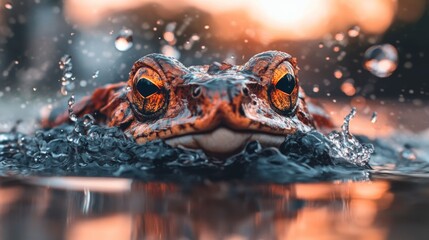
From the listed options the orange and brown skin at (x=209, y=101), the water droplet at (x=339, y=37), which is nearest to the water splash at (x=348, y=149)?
the orange and brown skin at (x=209, y=101)

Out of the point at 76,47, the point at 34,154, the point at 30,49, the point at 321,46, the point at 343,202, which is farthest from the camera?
the point at 30,49

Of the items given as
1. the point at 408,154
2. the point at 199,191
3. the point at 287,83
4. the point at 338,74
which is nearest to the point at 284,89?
the point at 287,83

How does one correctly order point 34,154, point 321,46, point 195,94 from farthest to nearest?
point 321,46, point 34,154, point 195,94

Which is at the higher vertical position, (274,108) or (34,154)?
(274,108)

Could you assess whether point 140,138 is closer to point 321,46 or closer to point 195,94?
point 195,94

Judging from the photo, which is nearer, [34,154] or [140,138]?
[140,138]

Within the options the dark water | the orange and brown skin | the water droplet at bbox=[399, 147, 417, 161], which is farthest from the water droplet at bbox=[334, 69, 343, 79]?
the orange and brown skin

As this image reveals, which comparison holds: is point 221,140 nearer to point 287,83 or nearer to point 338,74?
point 287,83

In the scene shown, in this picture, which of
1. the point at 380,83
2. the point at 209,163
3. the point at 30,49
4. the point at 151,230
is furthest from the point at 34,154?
the point at 380,83
